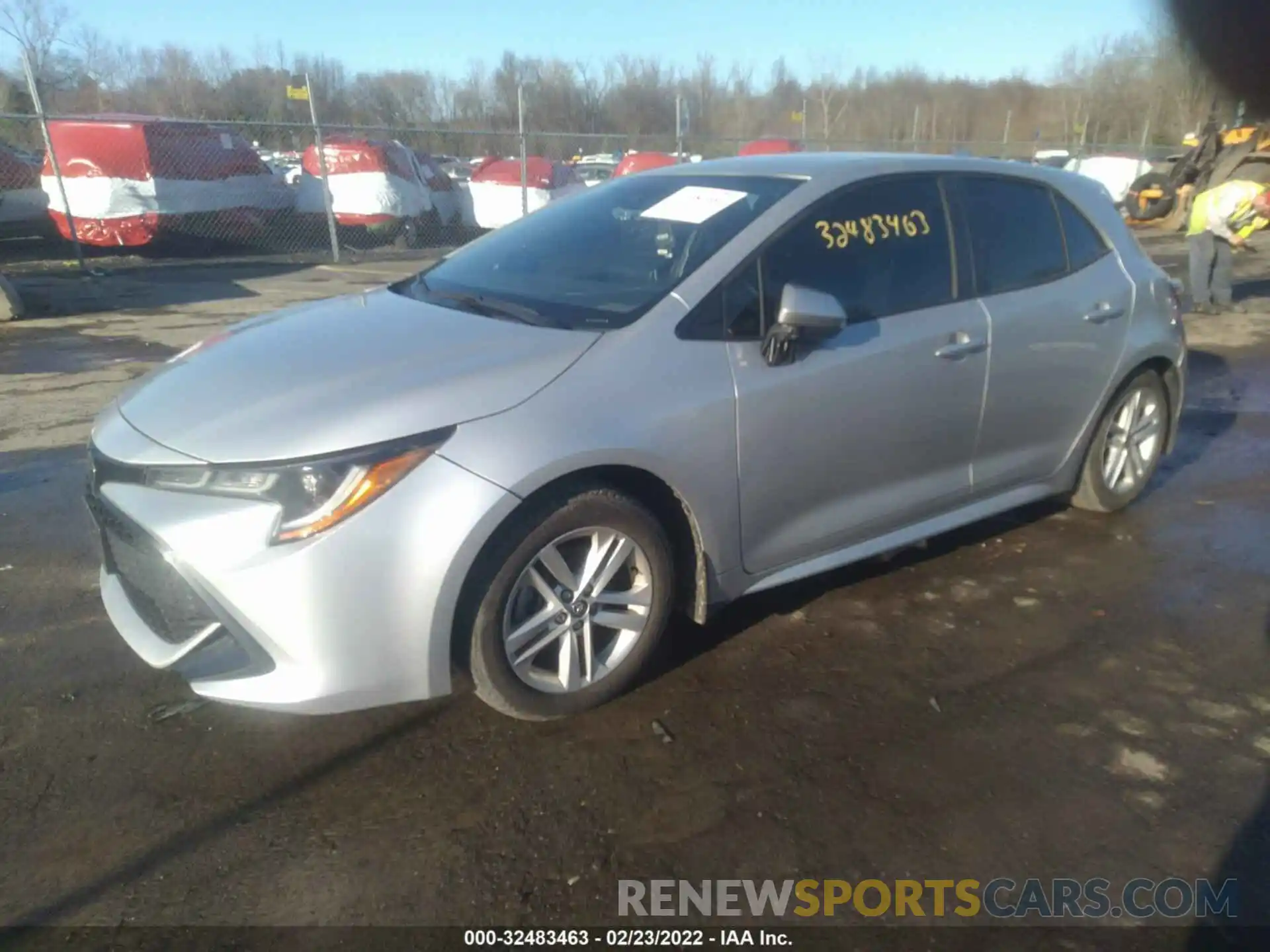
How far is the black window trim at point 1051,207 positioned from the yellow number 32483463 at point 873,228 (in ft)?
0.82

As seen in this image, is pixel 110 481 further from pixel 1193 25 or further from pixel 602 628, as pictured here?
pixel 1193 25

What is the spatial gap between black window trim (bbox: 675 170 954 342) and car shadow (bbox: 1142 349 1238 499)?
7.14ft

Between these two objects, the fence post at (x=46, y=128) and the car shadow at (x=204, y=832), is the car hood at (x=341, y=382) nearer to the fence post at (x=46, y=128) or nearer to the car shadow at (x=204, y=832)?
the car shadow at (x=204, y=832)

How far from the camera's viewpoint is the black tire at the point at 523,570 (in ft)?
9.05

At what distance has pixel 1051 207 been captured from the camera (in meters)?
4.35

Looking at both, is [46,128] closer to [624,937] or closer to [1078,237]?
[1078,237]

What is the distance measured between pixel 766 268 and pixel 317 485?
1643 mm

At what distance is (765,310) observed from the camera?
10.8 ft

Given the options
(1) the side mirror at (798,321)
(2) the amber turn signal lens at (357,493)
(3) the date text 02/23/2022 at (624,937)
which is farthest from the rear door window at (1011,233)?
(3) the date text 02/23/2022 at (624,937)

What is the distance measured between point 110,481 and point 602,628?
1.52 metres

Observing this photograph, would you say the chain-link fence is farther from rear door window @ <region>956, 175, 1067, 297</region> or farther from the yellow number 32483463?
the yellow number 32483463

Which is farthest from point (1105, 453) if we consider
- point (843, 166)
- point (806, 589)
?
point (843, 166)

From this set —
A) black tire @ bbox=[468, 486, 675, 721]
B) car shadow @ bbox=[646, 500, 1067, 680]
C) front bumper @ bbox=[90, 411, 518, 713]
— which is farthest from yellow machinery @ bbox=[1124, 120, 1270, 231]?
front bumper @ bbox=[90, 411, 518, 713]

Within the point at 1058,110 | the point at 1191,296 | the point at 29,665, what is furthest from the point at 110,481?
the point at 1058,110
